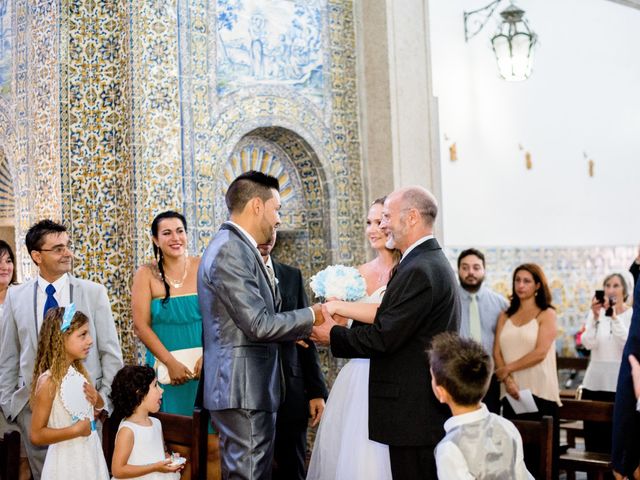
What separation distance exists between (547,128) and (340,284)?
6450mm

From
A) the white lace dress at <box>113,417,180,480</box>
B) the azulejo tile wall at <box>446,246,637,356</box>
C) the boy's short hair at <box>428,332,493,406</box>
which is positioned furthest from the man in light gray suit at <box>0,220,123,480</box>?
the azulejo tile wall at <box>446,246,637,356</box>

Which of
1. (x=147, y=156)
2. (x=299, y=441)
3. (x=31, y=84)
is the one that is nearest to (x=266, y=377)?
(x=299, y=441)

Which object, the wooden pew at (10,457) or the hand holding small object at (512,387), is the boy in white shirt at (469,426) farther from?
the hand holding small object at (512,387)

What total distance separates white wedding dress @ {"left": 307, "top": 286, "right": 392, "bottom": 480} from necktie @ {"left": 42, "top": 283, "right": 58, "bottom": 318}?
5.75 feet

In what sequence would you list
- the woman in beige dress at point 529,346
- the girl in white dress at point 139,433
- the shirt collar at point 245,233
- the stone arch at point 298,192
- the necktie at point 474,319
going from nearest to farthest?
the shirt collar at point 245,233
the girl in white dress at point 139,433
the woman in beige dress at point 529,346
the necktie at point 474,319
the stone arch at point 298,192

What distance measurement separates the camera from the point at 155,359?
605 centimetres

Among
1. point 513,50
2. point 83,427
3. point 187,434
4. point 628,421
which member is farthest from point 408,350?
point 513,50

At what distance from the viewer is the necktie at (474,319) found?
7.59 m

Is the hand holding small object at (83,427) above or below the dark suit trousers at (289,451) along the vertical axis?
above

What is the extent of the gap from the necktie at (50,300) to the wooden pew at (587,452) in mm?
3249

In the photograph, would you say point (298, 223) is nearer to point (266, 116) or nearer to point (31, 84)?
point (266, 116)

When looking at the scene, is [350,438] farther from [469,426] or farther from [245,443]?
[469,426]

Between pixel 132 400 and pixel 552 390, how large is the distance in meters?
3.65

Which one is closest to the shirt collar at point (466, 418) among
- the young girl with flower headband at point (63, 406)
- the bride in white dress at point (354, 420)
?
the bride in white dress at point (354, 420)
